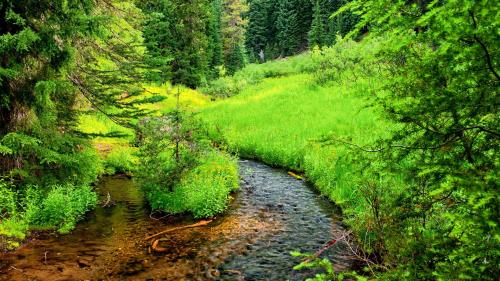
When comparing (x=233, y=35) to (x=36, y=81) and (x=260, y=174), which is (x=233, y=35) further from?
(x=36, y=81)

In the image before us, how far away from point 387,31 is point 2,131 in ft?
30.4

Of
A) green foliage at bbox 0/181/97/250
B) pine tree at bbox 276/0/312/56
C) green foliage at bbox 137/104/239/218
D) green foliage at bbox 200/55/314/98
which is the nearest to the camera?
green foliage at bbox 0/181/97/250

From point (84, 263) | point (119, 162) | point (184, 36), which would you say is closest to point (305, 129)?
point (119, 162)

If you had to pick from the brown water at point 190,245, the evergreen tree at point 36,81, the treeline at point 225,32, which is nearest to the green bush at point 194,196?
the brown water at point 190,245

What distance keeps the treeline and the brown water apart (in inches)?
192

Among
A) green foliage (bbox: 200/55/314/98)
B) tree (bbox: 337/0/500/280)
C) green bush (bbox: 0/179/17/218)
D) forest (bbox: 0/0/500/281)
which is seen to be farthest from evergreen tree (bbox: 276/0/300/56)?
tree (bbox: 337/0/500/280)

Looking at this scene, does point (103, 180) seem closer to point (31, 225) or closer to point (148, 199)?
point (148, 199)

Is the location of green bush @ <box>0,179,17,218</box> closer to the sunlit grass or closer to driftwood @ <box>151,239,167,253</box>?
driftwood @ <box>151,239,167,253</box>

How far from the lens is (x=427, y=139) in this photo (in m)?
3.36

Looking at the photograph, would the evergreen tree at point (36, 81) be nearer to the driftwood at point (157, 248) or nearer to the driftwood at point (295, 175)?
the driftwood at point (157, 248)

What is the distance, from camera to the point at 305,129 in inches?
724

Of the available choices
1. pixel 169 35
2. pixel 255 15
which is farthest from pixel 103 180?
pixel 255 15

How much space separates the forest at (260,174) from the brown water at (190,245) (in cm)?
5

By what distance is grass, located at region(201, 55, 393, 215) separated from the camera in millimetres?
12148
